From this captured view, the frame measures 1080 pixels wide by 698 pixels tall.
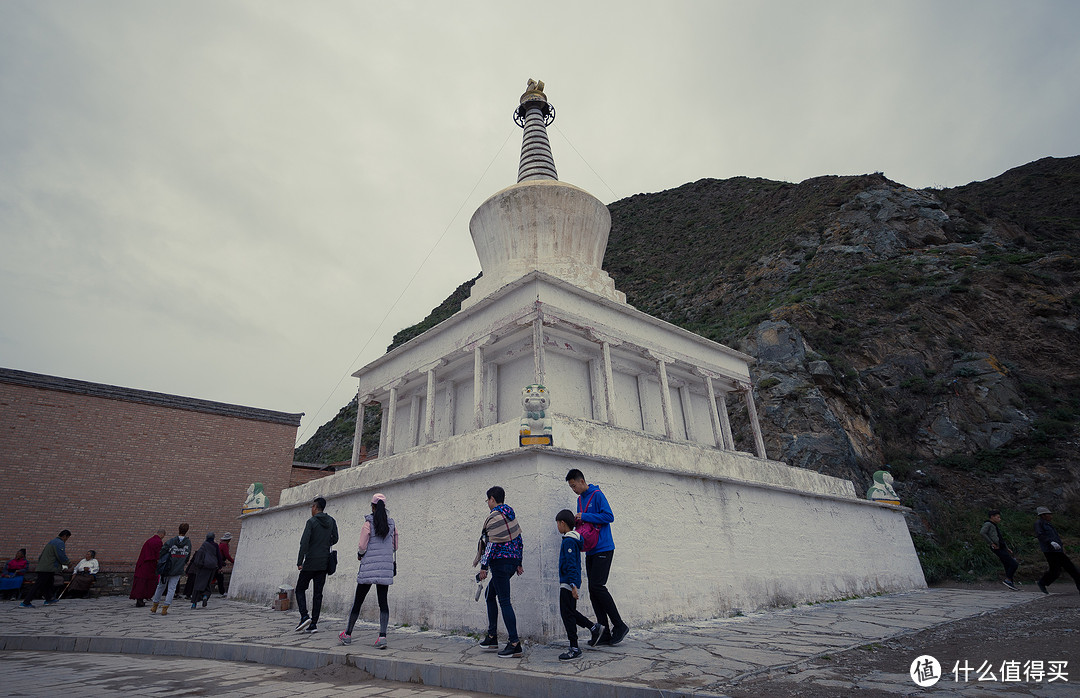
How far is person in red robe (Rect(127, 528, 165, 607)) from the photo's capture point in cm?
1092

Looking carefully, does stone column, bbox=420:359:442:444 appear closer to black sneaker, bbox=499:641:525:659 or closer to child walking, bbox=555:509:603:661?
child walking, bbox=555:509:603:661

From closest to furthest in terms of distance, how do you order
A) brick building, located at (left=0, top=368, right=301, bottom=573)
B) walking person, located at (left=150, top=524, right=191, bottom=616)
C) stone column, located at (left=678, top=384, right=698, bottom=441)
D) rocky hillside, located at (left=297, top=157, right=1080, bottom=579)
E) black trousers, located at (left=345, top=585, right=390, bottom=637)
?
black trousers, located at (left=345, top=585, right=390, bottom=637)
walking person, located at (left=150, top=524, right=191, bottom=616)
stone column, located at (left=678, top=384, right=698, bottom=441)
brick building, located at (left=0, top=368, right=301, bottom=573)
rocky hillside, located at (left=297, top=157, right=1080, bottom=579)

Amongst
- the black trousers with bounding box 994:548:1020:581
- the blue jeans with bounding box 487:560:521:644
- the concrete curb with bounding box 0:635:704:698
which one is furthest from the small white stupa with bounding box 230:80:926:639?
the black trousers with bounding box 994:548:1020:581

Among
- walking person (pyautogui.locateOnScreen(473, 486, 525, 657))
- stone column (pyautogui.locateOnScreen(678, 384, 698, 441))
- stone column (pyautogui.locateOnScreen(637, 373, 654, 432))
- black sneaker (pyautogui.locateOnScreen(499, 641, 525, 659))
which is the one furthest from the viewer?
stone column (pyautogui.locateOnScreen(678, 384, 698, 441))

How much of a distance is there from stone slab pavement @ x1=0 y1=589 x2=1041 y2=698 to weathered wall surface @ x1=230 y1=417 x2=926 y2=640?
1.26 feet

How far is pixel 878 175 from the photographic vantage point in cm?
3625

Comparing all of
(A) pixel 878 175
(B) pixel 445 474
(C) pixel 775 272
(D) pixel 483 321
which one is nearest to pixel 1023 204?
(A) pixel 878 175

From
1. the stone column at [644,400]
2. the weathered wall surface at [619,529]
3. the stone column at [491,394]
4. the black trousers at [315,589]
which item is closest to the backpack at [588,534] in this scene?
the weathered wall surface at [619,529]

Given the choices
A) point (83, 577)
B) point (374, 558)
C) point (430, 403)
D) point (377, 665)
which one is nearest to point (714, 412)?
point (430, 403)

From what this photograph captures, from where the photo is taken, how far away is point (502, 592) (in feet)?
16.3

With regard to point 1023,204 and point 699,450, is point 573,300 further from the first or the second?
point 1023,204

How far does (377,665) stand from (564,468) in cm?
286

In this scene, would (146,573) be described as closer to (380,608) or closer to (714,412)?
(380,608)

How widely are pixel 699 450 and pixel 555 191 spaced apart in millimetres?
6950
